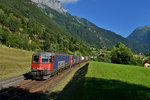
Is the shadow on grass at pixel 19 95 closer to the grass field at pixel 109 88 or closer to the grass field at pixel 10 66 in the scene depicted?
the grass field at pixel 109 88

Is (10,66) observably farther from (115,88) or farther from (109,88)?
(115,88)

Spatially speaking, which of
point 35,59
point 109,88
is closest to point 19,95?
point 35,59

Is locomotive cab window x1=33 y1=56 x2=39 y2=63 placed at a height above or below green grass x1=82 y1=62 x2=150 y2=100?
above

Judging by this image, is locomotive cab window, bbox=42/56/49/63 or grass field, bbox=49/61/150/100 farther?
locomotive cab window, bbox=42/56/49/63

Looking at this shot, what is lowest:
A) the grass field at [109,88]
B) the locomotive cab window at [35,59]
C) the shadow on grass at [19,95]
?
the shadow on grass at [19,95]

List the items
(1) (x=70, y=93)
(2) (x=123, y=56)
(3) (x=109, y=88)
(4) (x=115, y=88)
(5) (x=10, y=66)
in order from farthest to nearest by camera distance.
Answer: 1. (2) (x=123, y=56)
2. (5) (x=10, y=66)
3. (1) (x=70, y=93)
4. (3) (x=109, y=88)
5. (4) (x=115, y=88)

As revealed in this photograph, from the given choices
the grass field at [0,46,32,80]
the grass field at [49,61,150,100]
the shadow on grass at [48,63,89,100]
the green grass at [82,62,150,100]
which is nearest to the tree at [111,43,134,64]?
the grass field at [0,46,32,80]

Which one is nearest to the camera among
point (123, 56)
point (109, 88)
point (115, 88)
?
point (115, 88)

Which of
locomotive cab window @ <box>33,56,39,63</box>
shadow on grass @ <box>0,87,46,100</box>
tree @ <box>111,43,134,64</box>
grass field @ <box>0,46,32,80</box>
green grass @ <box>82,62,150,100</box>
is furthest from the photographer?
tree @ <box>111,43,134,64</box>

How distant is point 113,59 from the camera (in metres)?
54.9

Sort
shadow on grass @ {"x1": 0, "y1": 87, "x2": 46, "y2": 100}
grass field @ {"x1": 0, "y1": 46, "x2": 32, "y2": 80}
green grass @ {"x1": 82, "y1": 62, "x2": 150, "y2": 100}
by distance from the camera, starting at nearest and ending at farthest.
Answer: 1. green grass @ {"x1": 82, "y1": 62, "x2": 150, "y2": 100}
2. shadow on grass @ {"x1": 0, "y1": 87, "x2": 46, "y2": 100}
3. grass field @ {"x1": 0, "y1": 46, "x2": 32, "y2": 80}

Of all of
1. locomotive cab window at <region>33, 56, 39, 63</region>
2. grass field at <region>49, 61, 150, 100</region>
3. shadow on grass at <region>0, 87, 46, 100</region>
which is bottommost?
shadow on grass at <region>0, 87, 46, 100</region>

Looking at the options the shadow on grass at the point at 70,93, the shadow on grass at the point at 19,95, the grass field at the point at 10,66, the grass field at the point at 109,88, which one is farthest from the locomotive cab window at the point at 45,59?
the grass field at the point at 10,66

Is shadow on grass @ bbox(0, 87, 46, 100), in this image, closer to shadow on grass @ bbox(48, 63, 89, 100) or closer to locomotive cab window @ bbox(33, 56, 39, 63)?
shadow on grass @ bbox(48, 63, 89, 100)
